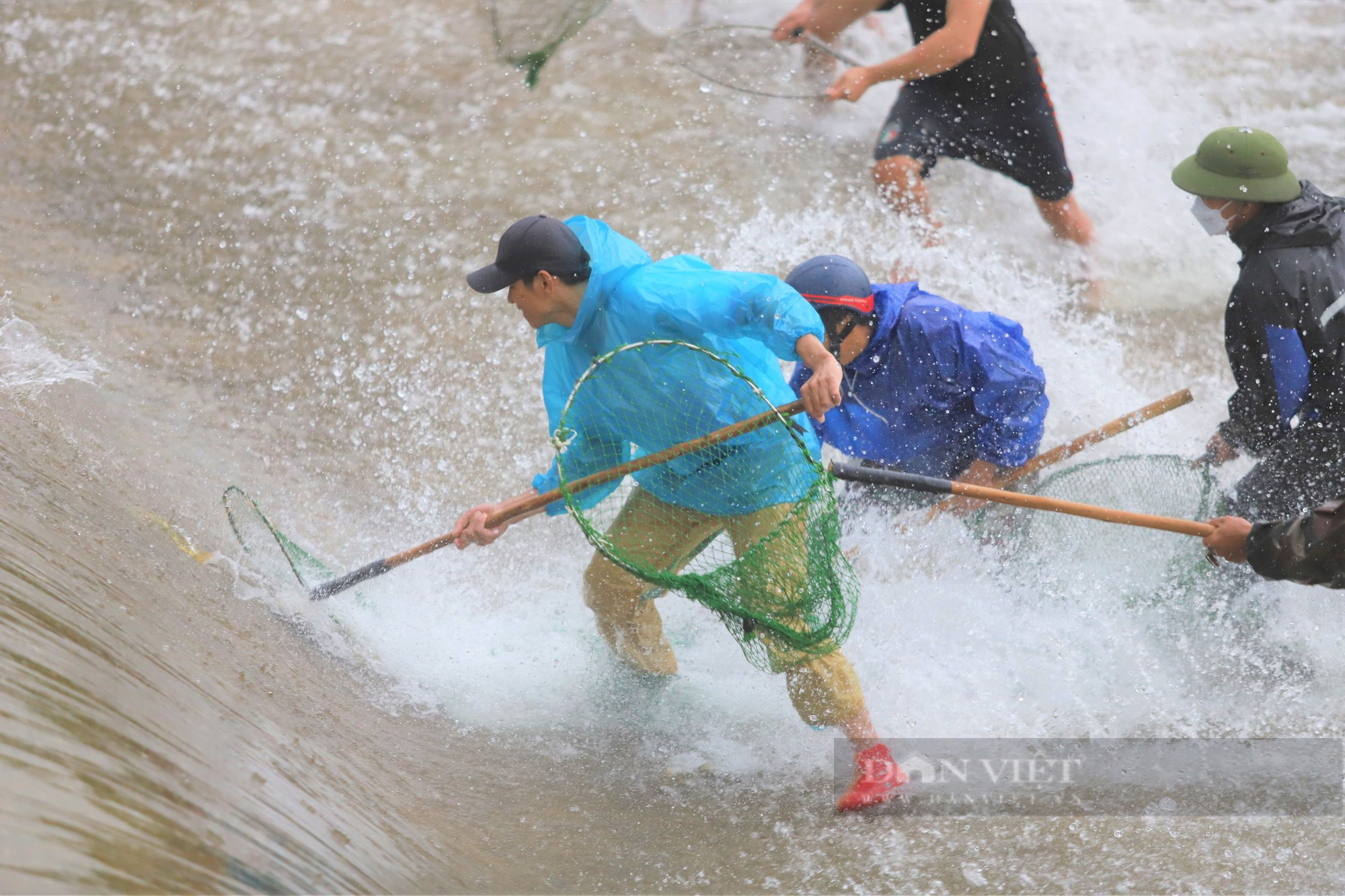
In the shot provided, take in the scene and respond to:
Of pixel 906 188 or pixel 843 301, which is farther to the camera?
pixel 906 188

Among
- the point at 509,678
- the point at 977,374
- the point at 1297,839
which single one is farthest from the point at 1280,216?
the point at 509,678

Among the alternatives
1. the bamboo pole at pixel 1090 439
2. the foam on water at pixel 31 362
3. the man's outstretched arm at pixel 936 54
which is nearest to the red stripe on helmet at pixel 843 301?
the bamboo pole at pixel 1090 439

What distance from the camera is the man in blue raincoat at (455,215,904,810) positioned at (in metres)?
2.78

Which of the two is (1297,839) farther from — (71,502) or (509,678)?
(71,502)

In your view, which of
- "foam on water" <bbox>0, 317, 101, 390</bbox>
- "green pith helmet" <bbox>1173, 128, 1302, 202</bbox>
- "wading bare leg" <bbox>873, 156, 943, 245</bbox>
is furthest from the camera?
"wading bare leg" <bbox>873, 156, 943, 245</bbox>

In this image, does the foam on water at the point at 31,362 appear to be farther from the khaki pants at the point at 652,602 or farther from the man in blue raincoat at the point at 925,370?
the man in blue raincoat at the point at 925,370

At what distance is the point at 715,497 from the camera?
3039 millimetres

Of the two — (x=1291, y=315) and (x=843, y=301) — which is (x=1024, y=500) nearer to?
(x=843, y=301)

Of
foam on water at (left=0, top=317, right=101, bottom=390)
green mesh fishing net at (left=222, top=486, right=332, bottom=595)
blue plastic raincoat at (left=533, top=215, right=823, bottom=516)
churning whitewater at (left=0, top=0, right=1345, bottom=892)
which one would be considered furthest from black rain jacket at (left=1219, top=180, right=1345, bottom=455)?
foam on water at (left=0, top=317, right=101, bottom=390)

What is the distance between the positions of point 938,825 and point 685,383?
1.32 metres

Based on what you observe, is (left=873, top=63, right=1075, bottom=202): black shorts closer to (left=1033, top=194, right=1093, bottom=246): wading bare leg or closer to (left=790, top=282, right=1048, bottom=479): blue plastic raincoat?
(left=1033, top=194, right=1093, bottom=246): wading bare leg

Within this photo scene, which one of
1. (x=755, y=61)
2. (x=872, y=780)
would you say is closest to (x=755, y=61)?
(x=755, y=61)

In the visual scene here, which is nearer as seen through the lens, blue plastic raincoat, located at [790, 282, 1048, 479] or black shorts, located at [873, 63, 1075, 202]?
blue plastic raincoat, located at [790, 282, 1048, 479]

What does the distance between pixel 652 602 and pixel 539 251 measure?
50.5 inches
